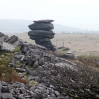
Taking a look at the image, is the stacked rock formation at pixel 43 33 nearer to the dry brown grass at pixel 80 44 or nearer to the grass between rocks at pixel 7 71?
the grass between rocks at pixel 7 71

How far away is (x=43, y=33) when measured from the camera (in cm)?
3584

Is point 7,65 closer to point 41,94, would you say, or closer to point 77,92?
point 41,94

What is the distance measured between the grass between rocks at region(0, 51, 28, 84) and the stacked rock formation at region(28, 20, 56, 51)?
1797 cm

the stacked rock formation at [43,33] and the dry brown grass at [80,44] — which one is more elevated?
the stacked rock formation at [43,33]

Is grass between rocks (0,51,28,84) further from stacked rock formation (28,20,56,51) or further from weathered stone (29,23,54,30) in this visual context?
weathered stone (29,23,54,30)

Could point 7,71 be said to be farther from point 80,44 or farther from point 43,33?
point 80,44

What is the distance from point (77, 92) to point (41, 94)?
161 cm

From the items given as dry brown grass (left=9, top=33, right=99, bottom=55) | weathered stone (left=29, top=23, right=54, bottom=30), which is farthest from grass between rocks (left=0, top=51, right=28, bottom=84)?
dry brown grass (left=9, top=33, right=99, bottom=55)

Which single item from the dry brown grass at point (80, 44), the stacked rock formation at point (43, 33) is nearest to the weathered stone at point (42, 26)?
the stacked rock formation at point (43, 33)

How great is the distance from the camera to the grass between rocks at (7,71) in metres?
10.8

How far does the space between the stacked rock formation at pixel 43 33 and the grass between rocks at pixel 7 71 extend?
18.0 meters

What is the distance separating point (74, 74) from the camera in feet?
35.4

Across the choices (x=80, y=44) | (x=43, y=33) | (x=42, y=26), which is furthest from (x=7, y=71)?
(x=80, y=44)

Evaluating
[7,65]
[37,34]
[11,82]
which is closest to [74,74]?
[11,82]
